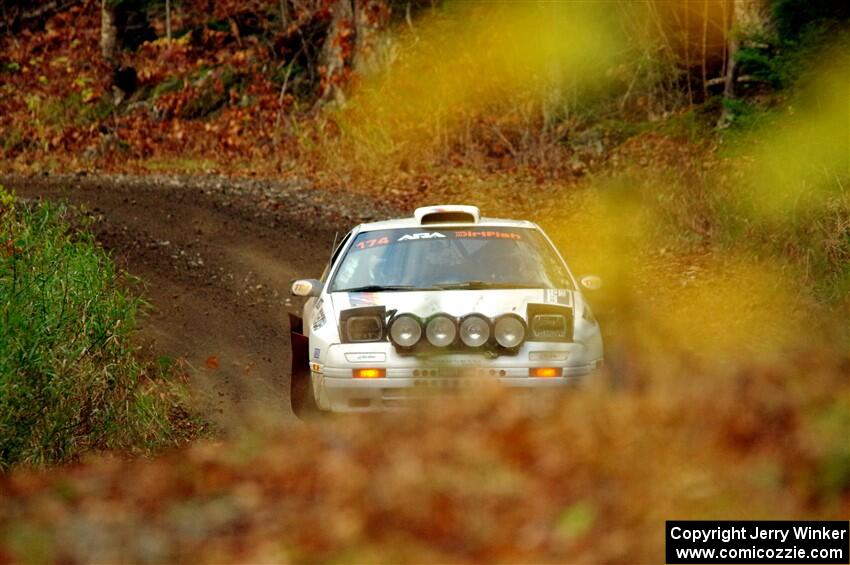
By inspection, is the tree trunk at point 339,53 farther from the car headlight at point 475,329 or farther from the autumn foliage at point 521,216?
the car headlight at point 475,329

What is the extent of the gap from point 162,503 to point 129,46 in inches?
1154

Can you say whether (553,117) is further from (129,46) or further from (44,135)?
(129,46)

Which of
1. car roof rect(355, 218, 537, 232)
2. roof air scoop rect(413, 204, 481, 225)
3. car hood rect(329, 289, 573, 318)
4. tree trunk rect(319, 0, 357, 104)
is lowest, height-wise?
tree trunk rect(319, 0, 357, 104)

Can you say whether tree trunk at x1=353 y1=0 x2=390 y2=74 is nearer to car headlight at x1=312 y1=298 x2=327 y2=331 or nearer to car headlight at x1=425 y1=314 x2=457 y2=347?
car headlight at x1=312 y1=298 x2=327 y2=331

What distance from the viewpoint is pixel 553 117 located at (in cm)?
2323

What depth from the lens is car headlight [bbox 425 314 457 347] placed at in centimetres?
731

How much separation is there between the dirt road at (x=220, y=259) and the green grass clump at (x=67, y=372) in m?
0.81

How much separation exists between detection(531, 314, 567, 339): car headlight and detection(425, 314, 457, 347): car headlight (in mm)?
551

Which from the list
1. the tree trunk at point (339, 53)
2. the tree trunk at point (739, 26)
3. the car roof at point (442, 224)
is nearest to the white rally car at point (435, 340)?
the car roof at point (442, 224)

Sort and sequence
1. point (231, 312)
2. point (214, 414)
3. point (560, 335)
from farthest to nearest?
1. point (231, 312)
2. point (214, 414)
3. point (560, 335)

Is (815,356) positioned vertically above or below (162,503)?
below

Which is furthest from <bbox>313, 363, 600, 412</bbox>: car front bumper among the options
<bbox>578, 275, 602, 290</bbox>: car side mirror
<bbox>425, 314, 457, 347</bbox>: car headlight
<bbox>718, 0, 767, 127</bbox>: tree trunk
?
<bbox>718, 0, 767, 127</bbox>: tree trunk

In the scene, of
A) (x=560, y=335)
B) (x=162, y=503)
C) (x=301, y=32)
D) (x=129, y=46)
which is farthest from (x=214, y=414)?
(x=129, y=46)

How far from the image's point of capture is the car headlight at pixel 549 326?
7.47 meters
